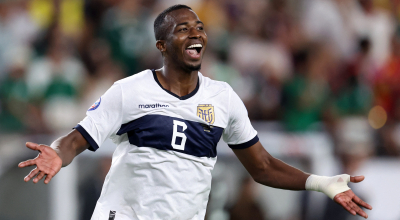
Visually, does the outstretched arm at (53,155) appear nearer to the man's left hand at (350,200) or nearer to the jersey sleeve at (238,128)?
the jersey sleeve at (238,128)

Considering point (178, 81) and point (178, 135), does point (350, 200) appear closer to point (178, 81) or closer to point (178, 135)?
point (178, 135)

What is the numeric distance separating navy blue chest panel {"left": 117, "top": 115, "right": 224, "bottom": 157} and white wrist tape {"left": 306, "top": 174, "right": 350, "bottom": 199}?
0.91 m

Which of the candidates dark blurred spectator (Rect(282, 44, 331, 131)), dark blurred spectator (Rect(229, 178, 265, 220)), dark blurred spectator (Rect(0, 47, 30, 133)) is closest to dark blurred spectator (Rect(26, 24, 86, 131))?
dark blurred spectator (Rect(0, 47, 30, 133))

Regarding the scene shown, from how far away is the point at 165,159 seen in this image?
345 centimetres

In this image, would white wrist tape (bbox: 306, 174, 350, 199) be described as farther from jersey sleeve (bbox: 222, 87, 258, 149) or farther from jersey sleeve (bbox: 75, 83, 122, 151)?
jersey sleeve (bbox: 75, 83, 122, 151)

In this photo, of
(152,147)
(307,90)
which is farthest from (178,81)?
(307,90)

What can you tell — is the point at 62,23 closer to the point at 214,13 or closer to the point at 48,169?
the point at 214,13

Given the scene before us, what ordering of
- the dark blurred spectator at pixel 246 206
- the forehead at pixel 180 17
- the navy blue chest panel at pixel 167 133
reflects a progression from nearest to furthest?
the navy blue chest panel at pixel 167 133 < the forehead at pixel 180 17 < the dark blurred spectator at pixel 246 206

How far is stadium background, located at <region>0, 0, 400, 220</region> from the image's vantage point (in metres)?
5.87

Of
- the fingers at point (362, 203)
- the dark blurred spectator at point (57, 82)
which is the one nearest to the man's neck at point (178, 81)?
the fingers at point (362, 203)

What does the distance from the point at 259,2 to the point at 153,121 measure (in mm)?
5482

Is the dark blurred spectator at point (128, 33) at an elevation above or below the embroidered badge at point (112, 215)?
above

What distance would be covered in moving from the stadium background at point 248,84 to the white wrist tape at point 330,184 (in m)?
2.03

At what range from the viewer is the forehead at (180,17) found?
3717mm
